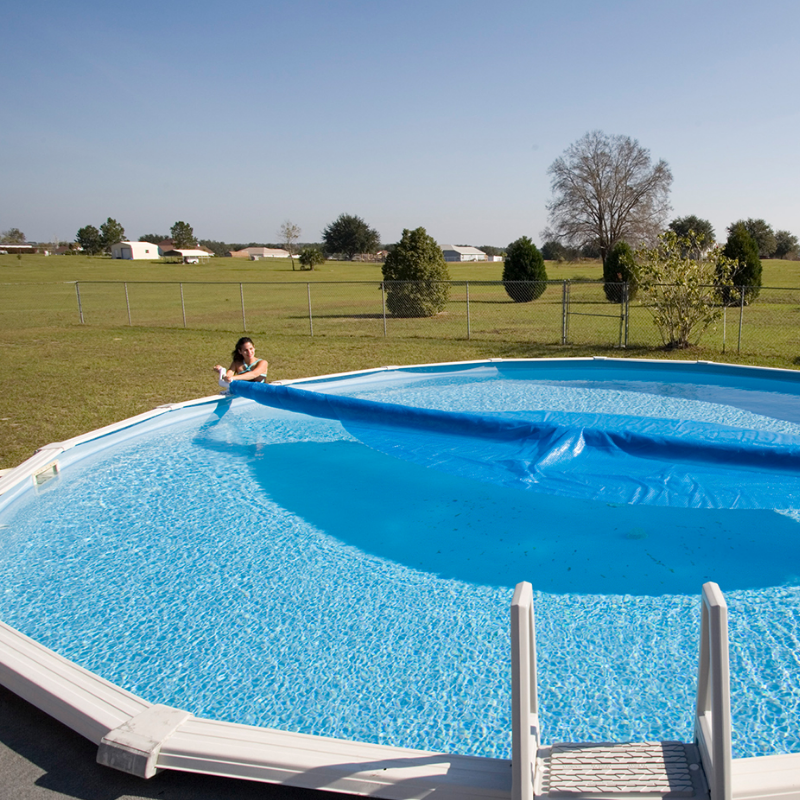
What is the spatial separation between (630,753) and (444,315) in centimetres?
1937

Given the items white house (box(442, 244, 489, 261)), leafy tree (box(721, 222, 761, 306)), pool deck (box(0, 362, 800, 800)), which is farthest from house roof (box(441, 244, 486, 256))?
pool deck (box(0, 362, 800, 800))

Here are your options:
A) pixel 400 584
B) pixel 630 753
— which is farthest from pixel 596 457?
pixel 630 753

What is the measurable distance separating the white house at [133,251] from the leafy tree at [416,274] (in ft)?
258

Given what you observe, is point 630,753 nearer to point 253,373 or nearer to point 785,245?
point 253,373

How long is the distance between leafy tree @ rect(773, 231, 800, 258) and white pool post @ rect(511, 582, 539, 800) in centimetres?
7339

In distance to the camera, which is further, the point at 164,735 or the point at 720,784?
the point at 164,735

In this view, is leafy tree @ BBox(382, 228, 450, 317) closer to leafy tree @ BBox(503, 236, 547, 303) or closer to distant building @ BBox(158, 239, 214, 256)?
leafy tree @ BBox(503, 236, 547, 303)

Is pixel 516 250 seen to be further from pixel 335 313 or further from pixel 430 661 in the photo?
pixel 430 661

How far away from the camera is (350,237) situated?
8950 centimetres

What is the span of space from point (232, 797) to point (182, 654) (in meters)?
1.36

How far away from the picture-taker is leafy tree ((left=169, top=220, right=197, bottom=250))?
11188 cm

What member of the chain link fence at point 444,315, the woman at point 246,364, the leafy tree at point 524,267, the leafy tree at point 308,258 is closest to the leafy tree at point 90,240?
the leafy tree at point 308,258

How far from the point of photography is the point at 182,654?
3562mm

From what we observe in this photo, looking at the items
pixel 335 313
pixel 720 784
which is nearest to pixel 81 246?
pixel 335 313
